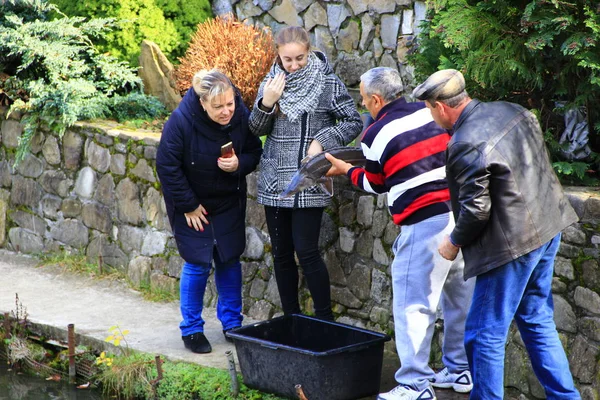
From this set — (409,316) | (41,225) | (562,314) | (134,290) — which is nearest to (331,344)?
(409,316)

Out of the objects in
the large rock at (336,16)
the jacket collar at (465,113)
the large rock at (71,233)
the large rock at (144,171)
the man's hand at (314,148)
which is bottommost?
the large rock at (71,233)

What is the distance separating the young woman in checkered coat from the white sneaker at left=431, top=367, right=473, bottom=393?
0.95m

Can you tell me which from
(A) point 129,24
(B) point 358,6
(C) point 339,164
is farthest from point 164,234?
(B) point 358,6

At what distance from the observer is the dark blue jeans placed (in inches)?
227

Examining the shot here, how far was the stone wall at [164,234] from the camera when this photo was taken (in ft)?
16.2

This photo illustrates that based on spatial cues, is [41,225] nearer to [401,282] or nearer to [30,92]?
[30,92]

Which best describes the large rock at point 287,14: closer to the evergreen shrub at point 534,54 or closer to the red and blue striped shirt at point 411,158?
the evergreen shrub at point 534,54

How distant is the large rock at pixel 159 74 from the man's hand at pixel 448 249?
4727mm

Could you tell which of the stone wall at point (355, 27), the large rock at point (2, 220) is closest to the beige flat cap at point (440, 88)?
the stone wall at point (355, 27)

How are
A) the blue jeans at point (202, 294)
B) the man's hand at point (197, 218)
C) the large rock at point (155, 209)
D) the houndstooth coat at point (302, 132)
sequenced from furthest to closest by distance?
1. the large rock at point (155, 209)
2. the blue jeans at point (202, 294)
3. the man's hand at point (197, 218)
4. the houndstooth coat at point (302, 132)

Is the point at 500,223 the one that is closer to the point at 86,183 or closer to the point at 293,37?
the point at 293,37

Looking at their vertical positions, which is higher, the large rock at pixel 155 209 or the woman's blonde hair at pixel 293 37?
the woman's blonde hair at pixel 293 37

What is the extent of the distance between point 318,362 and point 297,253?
934 millimetres

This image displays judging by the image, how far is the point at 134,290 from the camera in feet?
24.7
